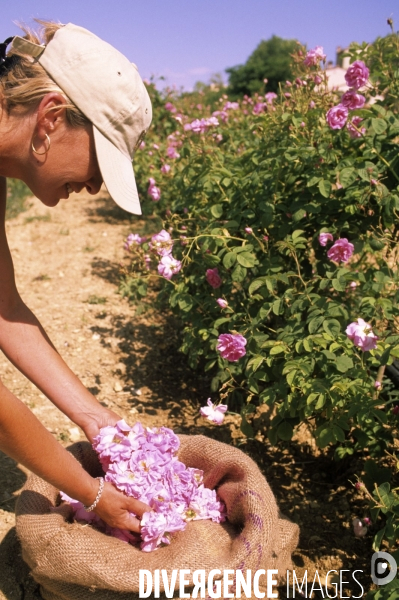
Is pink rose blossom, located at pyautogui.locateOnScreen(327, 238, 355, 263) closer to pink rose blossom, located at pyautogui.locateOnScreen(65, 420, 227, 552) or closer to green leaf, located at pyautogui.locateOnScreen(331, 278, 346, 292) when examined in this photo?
green leaf, located at pyautogui.locateOnScreen(331, 278, 346, 292)

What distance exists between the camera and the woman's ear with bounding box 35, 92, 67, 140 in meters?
1.38

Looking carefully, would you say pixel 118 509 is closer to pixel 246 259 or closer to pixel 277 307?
pixel 277 307

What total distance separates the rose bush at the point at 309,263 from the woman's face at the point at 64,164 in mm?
821

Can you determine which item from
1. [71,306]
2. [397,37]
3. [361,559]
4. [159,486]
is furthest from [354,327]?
[71,306]

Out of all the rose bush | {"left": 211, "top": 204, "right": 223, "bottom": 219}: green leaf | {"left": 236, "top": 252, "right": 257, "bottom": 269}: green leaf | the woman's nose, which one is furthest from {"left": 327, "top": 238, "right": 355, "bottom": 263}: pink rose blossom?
the woman's nose

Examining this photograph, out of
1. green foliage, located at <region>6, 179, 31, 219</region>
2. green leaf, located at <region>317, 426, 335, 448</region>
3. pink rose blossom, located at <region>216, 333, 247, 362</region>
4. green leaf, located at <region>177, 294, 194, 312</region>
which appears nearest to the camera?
green leaf, located at <region>317, 426, 335, 448</region>

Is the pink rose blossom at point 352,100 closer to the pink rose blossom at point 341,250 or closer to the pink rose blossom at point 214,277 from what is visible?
the pink rose blossom at point 341,250

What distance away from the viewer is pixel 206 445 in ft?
6.46

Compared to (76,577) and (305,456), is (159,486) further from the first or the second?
(305,456)

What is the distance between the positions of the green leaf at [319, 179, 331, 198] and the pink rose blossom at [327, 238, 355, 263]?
18 cm

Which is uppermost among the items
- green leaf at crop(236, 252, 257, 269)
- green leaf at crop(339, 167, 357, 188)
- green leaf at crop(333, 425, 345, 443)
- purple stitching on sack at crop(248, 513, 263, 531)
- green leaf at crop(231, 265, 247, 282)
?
green leaf at crop(339, 167, 357, 188)

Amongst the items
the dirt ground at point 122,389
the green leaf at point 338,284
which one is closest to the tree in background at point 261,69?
the dirt ground at point 122,389

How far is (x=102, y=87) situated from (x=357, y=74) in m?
1.17

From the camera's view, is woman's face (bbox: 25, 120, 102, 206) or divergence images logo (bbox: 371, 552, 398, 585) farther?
divergence images logo (bbox: 371, 552, 398, 585)
